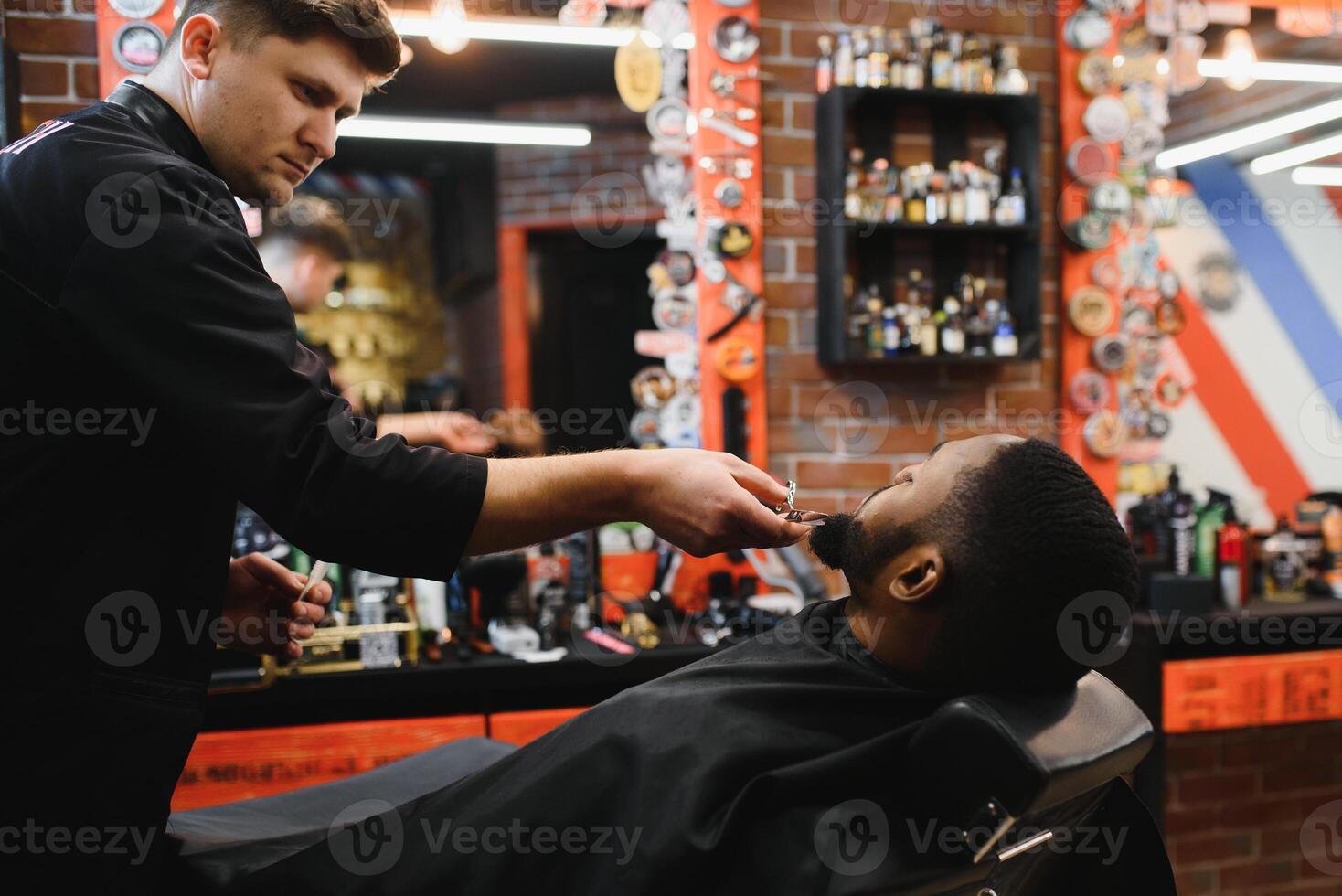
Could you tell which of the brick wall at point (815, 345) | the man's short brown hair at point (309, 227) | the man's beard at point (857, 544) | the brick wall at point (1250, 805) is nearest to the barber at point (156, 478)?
the man's beard at point (857, 544)

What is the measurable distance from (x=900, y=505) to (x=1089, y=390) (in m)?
2.19

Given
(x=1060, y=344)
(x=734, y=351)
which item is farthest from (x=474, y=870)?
(x=1060, y=344)

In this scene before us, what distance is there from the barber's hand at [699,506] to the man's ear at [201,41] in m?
0.74

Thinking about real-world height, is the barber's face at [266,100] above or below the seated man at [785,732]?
above

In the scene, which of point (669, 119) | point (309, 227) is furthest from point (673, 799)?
point (309, 227)

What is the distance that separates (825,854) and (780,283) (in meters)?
2.22

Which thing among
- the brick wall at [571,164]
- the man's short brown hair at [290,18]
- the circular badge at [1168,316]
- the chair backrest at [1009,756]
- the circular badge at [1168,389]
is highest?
the brick wall at [571,164]

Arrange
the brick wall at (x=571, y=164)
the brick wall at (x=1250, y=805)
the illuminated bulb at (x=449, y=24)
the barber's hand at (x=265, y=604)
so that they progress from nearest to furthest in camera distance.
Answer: the barber's hand at (x=265, y=604) → the illuminated bulb at (x=449, y=24) → the brick wall at (x=1250, y=805) → the brick wall at (x=571, y=164)

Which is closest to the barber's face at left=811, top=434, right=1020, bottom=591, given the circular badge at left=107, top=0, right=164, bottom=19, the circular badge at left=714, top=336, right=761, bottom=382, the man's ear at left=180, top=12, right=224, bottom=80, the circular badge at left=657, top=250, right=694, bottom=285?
the man's ear at left=180, top=12, right=224, bottom=80

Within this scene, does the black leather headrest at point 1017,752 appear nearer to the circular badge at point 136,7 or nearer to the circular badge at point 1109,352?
the circular badge at point 1109,352

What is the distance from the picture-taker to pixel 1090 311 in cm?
300

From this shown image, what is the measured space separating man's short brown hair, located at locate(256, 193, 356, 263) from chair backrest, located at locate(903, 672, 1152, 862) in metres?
1.96

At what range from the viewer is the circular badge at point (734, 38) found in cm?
277

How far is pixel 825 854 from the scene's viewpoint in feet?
2.88
